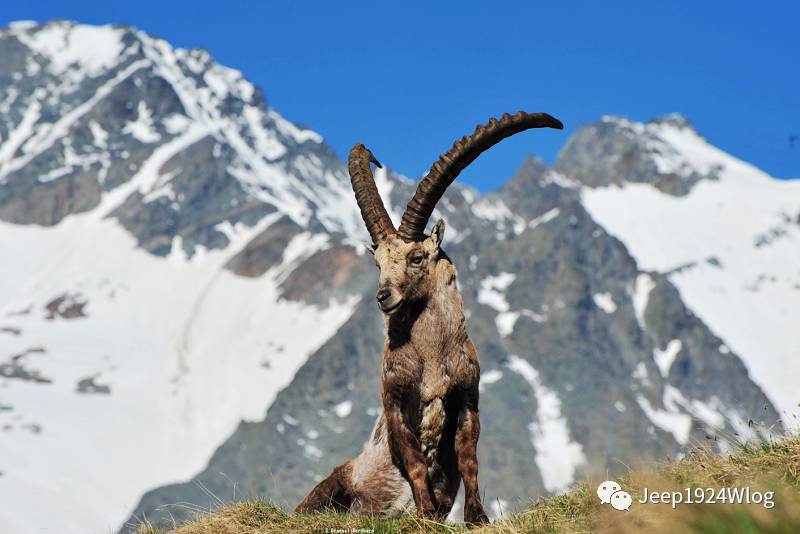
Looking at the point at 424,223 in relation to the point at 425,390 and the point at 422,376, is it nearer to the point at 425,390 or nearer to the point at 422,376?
the point at 422,376

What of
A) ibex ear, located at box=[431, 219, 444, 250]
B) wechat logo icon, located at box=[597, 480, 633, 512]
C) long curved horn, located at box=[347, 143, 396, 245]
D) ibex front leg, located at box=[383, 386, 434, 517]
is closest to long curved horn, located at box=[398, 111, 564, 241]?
ibex ear, located at box=[431, 219, 444, 250]

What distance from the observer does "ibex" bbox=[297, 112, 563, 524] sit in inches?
549

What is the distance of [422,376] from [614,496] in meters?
3.90

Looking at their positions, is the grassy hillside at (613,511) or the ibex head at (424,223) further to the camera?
the ibex head at (424,223)

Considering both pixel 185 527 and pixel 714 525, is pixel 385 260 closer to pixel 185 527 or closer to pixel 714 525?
pixel 185 527

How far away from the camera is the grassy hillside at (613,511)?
8.26m

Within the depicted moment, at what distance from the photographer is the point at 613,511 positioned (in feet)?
31.7

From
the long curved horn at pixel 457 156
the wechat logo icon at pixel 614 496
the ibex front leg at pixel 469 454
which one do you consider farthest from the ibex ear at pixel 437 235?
the wechat logo icon at pixel 614 496

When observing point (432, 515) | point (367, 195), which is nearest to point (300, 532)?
point (432, 515)

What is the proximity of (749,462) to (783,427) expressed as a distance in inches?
81.7

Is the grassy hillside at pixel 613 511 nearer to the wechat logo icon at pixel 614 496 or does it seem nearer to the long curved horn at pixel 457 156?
the wechat logo icon at pixel 614 496

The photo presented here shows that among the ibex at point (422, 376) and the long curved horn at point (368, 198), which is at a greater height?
the long curved horn at point (368, 198)

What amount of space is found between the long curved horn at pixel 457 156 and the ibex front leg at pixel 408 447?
Answer: 2408mm

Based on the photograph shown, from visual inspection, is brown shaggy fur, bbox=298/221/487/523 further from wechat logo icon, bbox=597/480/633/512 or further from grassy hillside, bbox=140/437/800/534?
wechat logo icon, bbox=597/480/633/512
